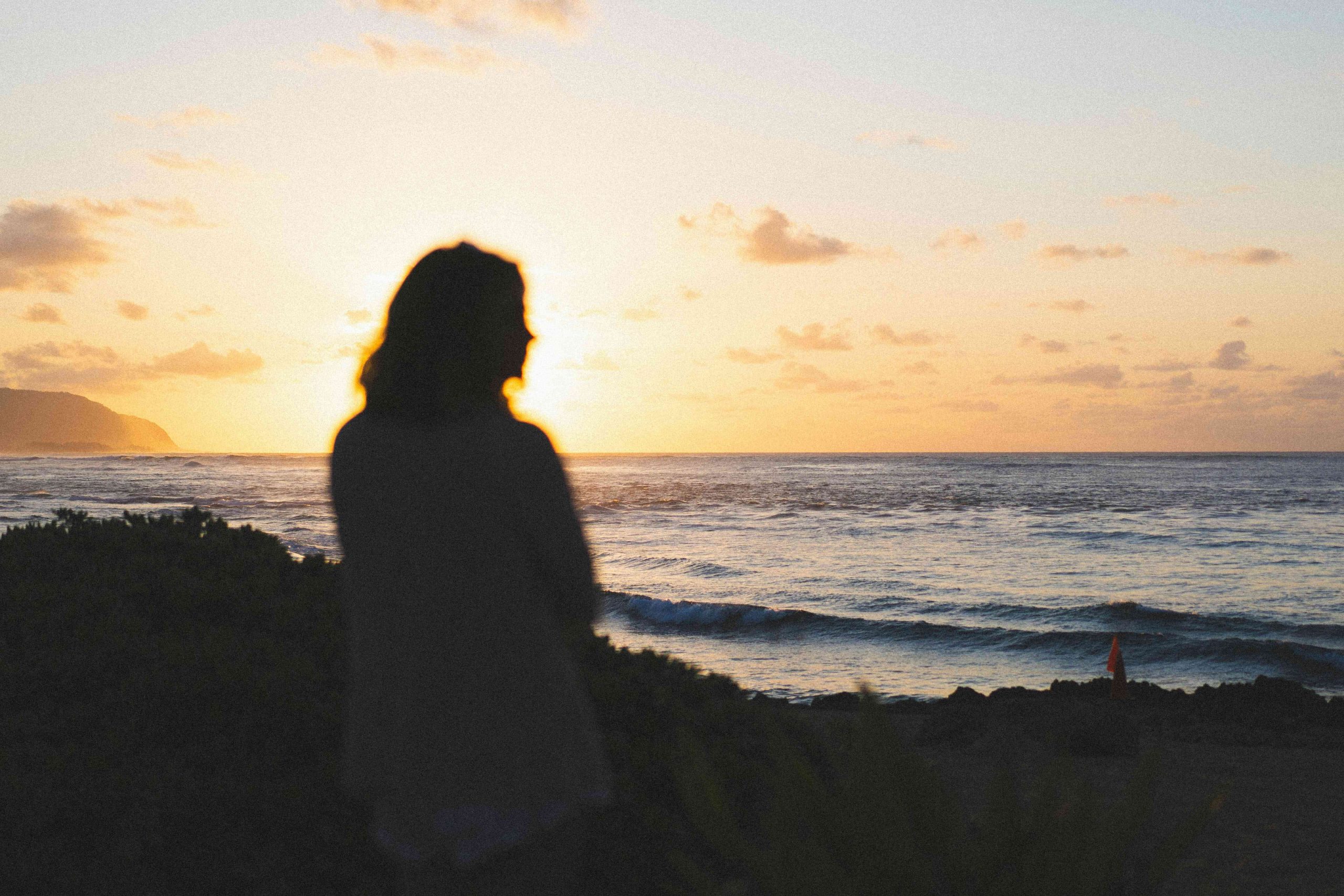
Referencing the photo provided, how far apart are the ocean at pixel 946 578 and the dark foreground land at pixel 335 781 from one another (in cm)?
76

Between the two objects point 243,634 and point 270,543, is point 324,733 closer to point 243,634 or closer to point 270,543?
point 243,634

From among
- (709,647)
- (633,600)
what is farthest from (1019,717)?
(633,600)

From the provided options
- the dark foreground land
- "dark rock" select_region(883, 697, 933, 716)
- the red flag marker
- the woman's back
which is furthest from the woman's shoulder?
the red flag marker

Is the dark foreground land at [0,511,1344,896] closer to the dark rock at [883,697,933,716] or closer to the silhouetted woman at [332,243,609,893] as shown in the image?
the silhouetted woman at [332,243,609,893]

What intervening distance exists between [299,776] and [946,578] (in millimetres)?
18229

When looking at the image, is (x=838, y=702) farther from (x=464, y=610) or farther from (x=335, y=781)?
(x=464, y=610)

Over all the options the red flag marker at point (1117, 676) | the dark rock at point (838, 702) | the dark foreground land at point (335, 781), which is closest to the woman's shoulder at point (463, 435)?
the dark foreground land at point (335, 781)

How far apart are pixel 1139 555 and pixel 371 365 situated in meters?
25.6

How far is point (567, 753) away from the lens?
5.65 ft

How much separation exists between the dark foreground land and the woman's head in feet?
2.55

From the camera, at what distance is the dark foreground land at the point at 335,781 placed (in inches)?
72.1

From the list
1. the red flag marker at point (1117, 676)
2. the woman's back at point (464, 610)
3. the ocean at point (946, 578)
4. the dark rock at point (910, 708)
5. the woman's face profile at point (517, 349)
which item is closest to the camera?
the woman's back at point (464, 610)

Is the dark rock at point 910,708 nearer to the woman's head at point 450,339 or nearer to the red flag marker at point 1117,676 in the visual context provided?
the red flag marker at point 1117,676

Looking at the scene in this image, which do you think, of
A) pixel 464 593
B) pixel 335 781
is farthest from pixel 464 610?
pixel 335 781
